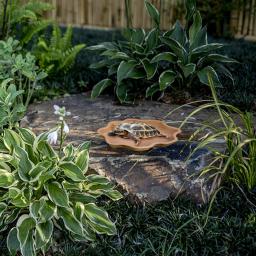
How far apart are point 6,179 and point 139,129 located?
983 mm

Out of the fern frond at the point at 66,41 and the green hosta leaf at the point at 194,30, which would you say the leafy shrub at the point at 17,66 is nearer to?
the fern frond at the point at 66,41

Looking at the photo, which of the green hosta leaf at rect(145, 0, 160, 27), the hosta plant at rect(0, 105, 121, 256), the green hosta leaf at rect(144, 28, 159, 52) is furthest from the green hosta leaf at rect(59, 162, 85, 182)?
the green hosta leaf at rect(145, 0, 160, 27)

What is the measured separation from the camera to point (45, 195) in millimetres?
3121

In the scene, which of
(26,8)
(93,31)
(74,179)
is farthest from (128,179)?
(93,31)

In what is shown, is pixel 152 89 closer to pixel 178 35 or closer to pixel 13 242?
pixel 178 35

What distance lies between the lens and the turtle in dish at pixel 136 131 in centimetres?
354

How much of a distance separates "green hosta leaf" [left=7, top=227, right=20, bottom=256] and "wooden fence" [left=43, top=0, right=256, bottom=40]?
5.51 meters

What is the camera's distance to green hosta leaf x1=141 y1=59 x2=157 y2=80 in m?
4.62

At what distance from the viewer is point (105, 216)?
3080mm

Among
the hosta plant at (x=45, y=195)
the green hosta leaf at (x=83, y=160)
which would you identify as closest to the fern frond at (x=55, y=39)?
the hosta plant at (x=45, y=195)

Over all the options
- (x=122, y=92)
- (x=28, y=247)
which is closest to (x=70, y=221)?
(x=28, y=247)

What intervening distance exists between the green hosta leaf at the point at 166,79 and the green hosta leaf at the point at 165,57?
0.12m

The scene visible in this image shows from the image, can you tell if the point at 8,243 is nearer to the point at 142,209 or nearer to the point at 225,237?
the point at 142,209

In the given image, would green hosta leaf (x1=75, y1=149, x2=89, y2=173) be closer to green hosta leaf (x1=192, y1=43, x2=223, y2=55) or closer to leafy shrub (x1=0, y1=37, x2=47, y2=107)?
leafy shrub (x1=0, y1=37, x2=47, y2=107)
